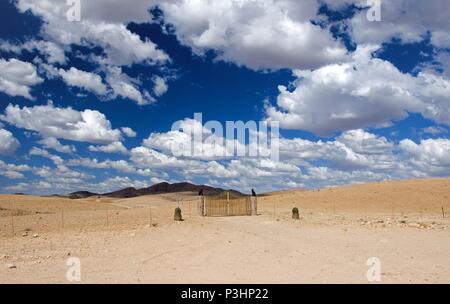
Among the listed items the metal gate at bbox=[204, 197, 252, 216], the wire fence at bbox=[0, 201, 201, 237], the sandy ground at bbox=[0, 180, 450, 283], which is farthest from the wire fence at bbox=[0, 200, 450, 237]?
the sandy ground at bbox=[0, 180, 450, 283]

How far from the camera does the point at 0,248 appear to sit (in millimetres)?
17906

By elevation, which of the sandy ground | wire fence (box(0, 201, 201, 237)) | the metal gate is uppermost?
the metal gate

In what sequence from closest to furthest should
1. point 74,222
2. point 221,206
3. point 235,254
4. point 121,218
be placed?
point 235,254 → point 74,222 → point 121,218 → point 221,206

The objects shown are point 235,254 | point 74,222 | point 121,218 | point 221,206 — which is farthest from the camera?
point 221,206

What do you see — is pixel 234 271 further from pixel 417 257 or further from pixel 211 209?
pixel 211 209

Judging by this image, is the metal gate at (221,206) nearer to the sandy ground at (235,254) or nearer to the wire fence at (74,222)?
the wire fence at (74,222)

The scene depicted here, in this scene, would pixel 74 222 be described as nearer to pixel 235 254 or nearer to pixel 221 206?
pixel 221 206

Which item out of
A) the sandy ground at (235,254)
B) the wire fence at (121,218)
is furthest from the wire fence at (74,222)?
the sandy ground at (235,254)

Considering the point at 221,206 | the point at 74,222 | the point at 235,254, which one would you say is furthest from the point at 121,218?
the point at 235,254

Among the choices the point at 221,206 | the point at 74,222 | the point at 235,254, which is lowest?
the point at 235,254

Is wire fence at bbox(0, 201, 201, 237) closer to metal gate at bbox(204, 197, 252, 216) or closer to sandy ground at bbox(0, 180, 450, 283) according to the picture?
metal gate at bbox(204, 197, 252, 216)

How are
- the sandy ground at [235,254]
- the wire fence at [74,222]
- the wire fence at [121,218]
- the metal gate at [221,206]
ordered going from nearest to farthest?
the sandy ground at [235,254] < the wire fence at [74,222] < the wire fence at [121,218] < the metal gate at [221,206]
